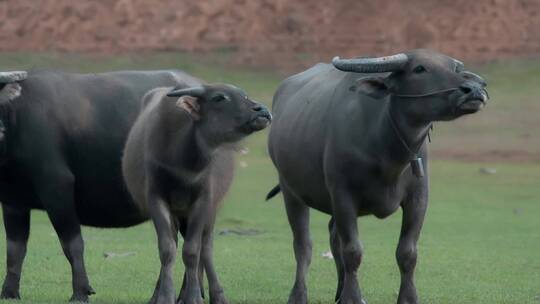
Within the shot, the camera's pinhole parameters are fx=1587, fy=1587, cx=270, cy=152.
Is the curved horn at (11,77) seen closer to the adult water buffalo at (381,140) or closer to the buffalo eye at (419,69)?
the adult water buffalo at (381,140)

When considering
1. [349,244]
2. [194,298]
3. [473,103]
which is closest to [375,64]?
[473,103]

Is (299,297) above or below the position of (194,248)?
below

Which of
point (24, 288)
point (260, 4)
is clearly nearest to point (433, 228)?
point (24, 288)

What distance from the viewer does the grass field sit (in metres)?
14.6

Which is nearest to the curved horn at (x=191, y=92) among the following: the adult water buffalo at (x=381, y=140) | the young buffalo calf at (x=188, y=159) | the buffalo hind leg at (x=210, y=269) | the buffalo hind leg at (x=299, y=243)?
the young buffalo calf at (x=188, y=159)

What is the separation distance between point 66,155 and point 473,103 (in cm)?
367

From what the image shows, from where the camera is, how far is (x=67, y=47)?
1982 inches

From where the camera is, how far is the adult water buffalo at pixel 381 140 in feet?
39.2

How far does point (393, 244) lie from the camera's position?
783 inches

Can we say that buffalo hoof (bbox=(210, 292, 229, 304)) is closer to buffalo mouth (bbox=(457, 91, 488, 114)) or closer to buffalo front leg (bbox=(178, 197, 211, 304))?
buffalo front leg (bbox=(178, 197, 211, 304))

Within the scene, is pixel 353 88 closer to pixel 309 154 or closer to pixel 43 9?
pixel 309 154

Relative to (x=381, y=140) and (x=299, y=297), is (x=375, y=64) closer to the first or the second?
(x=381, y=140)

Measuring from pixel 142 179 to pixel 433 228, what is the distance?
10.3m

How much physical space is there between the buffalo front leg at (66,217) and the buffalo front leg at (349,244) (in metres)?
2.19
